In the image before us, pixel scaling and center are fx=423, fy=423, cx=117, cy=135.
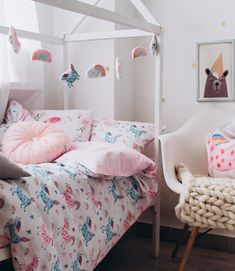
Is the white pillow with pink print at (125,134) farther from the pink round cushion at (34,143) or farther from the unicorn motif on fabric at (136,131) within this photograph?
the pink round cushion at (34,143)

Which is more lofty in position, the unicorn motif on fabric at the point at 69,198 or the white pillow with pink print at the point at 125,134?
the white pillow with pink print at the point at 125,134

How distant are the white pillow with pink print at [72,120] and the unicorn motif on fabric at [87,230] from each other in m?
0.71

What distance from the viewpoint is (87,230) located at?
1.55 metres

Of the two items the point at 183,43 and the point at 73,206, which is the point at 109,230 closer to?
the point at 73,206

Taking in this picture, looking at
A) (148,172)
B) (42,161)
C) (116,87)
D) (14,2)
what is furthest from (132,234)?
(14,2)

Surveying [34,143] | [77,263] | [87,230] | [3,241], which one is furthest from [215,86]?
[3,241]

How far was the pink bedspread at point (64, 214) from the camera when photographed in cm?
120

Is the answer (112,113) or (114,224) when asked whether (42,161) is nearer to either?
(114,224)

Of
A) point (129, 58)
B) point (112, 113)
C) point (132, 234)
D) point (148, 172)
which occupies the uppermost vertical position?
point (129, 58)

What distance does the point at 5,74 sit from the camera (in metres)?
2.26

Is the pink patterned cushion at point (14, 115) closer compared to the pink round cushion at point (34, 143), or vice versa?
the pink round cushion at point (34, 143)

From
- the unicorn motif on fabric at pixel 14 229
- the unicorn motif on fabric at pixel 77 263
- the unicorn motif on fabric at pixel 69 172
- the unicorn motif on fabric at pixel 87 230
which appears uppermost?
the unicorn motif on fabric at pixel 69 172

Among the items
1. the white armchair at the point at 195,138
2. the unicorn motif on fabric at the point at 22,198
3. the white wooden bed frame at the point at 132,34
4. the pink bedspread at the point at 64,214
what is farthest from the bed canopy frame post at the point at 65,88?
the unicorn motif on fabric at the point at 22,198

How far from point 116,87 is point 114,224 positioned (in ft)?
3.42
